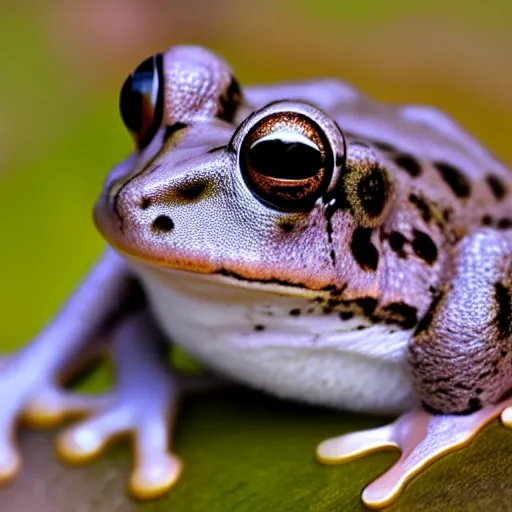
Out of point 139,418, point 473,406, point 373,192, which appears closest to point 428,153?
point 373,192

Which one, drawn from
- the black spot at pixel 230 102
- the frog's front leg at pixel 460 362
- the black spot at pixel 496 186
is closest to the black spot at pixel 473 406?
the frog's front leg at pixel 460 362

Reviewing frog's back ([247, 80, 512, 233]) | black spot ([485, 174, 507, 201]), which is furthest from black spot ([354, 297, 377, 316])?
black spot ([485, 174, 507, 201])

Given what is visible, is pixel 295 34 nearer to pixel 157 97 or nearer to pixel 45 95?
pixel 45 95

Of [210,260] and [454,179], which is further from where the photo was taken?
[454,179]

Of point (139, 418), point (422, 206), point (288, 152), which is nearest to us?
point (288, 152)

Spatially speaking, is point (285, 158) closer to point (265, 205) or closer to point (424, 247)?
point (265, 205)

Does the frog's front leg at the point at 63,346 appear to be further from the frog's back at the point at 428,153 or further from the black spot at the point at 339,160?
the black spot at the point at 339,160

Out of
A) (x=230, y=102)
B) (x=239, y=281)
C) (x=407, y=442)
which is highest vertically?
(x=230, y=102)
